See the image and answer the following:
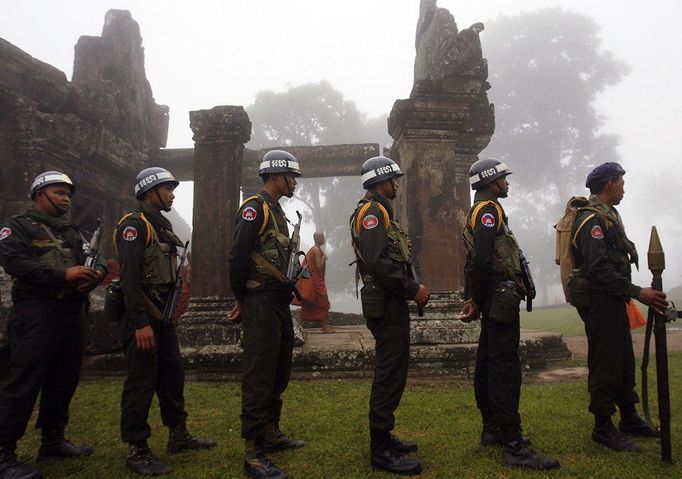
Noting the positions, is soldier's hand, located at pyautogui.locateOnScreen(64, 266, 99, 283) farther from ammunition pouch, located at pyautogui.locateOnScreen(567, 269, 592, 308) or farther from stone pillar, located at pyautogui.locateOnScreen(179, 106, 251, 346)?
stone pillar, located at pyautogui.locateOnScreen(179, 106, 251, 346)

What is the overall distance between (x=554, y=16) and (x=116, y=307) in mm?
43485

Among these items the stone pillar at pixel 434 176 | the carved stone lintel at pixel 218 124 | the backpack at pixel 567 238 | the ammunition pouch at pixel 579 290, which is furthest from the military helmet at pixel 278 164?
the carved stone lintel at pixel 218 124

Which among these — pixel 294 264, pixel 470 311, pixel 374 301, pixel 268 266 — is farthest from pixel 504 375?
pixel 268 266

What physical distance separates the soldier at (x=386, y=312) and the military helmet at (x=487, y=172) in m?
0.75

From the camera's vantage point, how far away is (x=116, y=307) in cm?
333

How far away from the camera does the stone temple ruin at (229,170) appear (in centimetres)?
624

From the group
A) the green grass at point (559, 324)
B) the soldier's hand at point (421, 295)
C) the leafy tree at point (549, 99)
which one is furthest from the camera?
the leafy tree at point (549, 99)

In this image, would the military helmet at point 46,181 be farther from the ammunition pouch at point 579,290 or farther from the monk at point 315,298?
the monk at point 315,298

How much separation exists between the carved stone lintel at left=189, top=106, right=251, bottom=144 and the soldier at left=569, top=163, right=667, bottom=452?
5.77 meters

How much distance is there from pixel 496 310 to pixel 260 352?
168 centimetres

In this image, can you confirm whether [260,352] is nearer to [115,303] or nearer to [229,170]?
[115,303]

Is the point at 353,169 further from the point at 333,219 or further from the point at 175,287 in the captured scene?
the point at 333,219

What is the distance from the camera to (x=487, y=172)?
3629mm

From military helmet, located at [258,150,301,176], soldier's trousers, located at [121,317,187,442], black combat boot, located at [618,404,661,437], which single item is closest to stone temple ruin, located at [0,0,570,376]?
black combat boot, located at [618,404,661,437]
